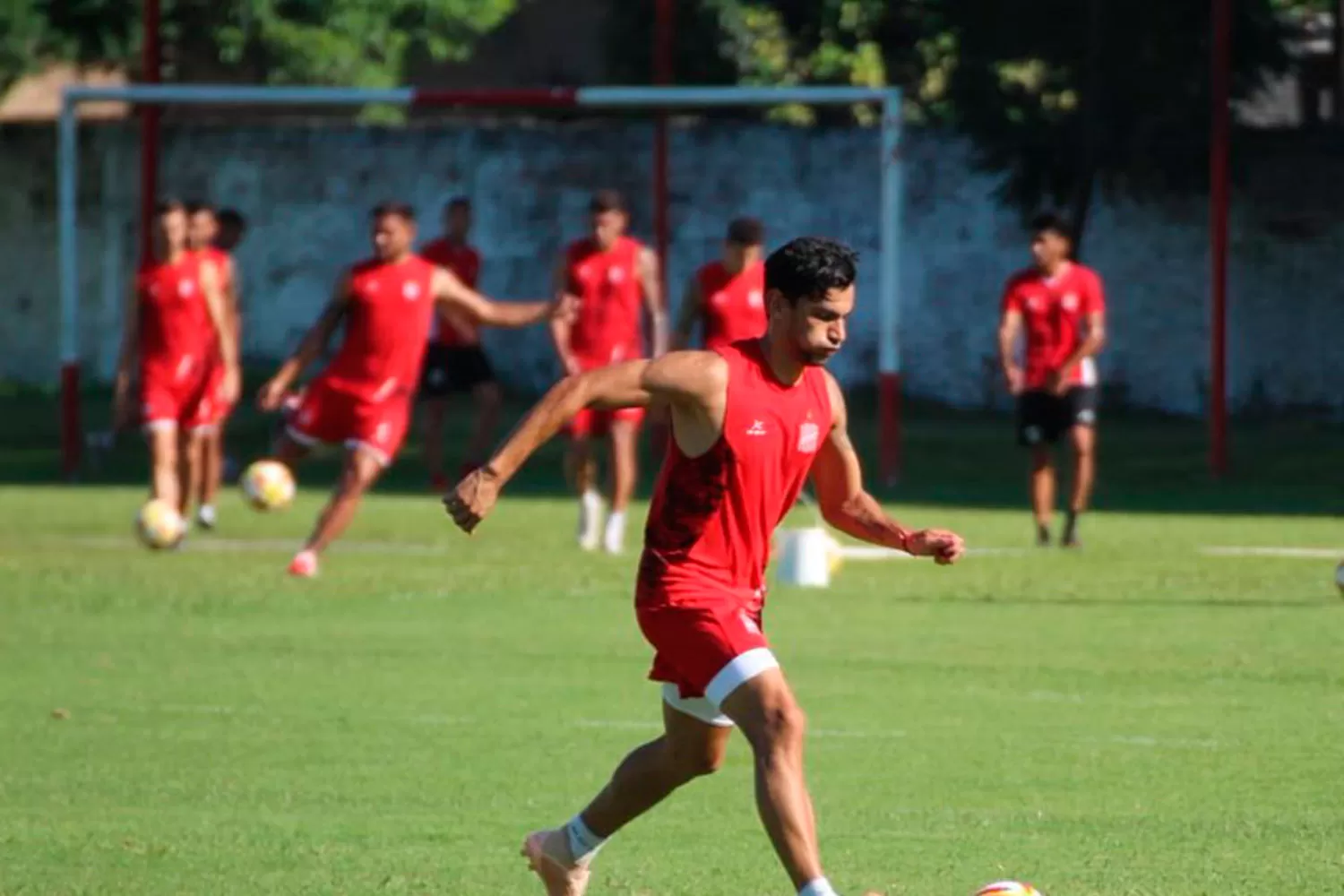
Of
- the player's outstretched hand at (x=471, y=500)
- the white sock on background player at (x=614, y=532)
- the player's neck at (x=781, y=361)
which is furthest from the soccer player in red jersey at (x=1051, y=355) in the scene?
the player's outstretched hand at (x=471, y=500)

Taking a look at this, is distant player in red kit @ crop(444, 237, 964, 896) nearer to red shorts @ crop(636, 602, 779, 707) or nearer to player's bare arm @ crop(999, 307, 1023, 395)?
red shorts @ crop(636, 602, 779, 707)

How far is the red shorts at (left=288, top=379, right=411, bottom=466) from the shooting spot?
18.3m

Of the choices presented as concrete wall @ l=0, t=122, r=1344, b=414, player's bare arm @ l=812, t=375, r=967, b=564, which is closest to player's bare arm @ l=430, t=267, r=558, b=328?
player's bare arm @ l=812, t=375, r=967, b=564

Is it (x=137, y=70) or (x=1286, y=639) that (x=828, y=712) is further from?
(x=137, y=70)

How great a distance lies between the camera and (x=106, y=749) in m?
11.4

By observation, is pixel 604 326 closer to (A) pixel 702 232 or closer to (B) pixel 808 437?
(A) pixel 702 232

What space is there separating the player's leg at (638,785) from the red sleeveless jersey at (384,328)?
10538mm

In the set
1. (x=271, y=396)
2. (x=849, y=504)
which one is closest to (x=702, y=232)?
(x=271, y=396)

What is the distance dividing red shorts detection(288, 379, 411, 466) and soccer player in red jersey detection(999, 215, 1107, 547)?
14.2 feet

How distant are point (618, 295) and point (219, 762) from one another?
33.8 feet

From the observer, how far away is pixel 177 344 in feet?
67.6

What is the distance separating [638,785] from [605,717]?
14.3 feet

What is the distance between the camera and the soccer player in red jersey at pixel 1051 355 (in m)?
20.5

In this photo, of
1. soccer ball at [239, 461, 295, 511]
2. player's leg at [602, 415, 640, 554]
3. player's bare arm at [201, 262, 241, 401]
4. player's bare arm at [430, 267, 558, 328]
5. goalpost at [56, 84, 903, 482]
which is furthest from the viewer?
goalpost at [56, 84, 903, 482]
